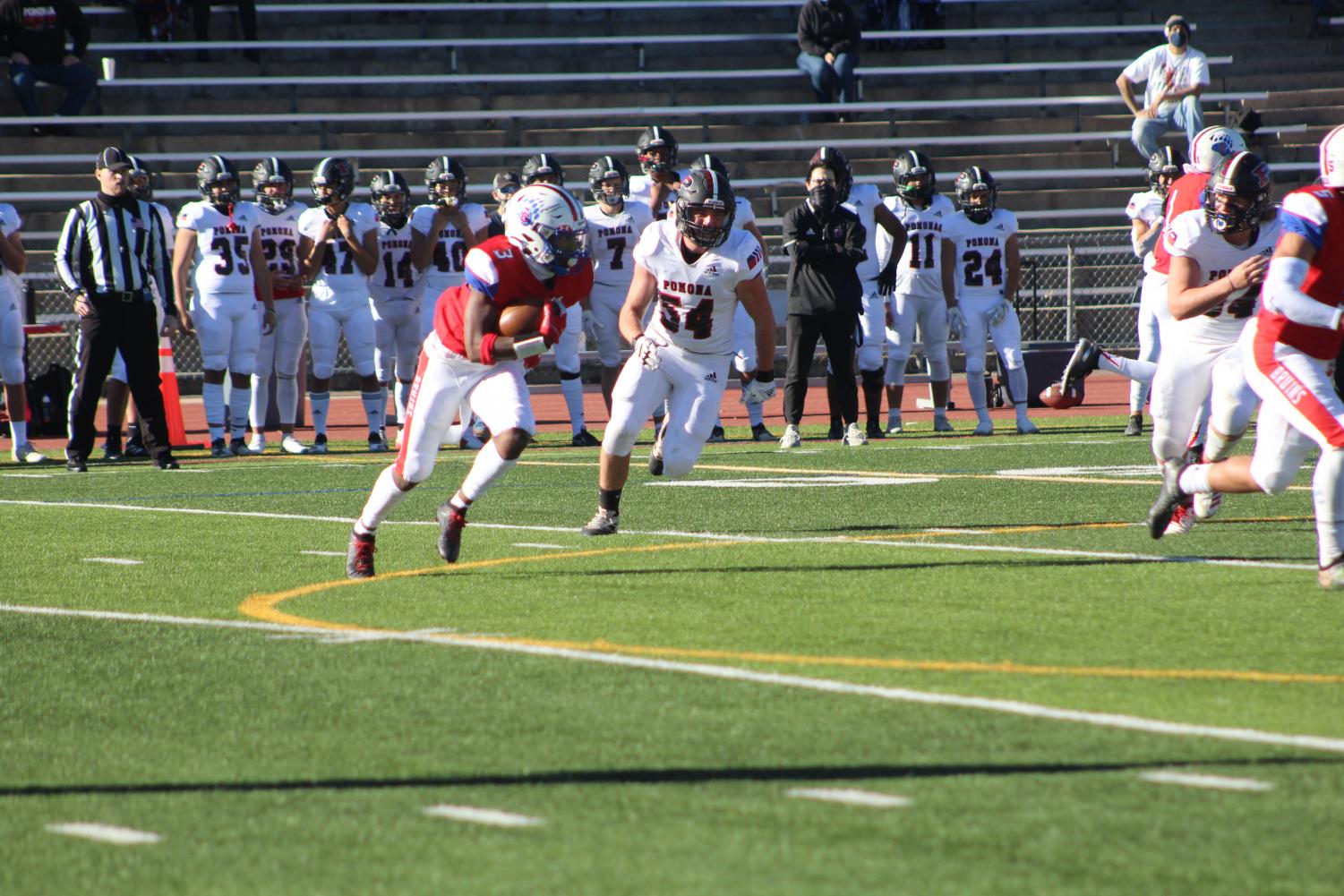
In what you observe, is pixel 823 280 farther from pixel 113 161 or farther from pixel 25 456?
pixel 25 456

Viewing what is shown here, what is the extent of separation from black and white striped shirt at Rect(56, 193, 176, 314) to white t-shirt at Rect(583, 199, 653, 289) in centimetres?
352

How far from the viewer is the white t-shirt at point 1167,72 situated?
24.1 meters

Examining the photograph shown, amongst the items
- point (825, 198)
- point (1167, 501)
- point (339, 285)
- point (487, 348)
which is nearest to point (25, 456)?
point (339, 285)

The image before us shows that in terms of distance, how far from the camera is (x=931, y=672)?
5.52 metres

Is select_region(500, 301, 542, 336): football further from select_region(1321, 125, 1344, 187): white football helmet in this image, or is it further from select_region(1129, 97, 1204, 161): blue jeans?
select_region(1129, 97, 1204, 161): blue jeans

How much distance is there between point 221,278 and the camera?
15.0 metres

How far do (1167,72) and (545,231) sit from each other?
17.9 metres

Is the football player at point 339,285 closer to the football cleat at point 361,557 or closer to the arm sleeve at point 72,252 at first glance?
the arm sleeve at point 72,252

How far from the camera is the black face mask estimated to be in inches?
572

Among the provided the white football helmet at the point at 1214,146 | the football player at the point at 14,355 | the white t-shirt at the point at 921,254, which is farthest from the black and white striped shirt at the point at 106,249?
the white football helmet at the point at 1214,146

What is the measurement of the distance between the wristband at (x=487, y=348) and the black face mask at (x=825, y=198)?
696 cm

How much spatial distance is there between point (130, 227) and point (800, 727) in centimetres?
980

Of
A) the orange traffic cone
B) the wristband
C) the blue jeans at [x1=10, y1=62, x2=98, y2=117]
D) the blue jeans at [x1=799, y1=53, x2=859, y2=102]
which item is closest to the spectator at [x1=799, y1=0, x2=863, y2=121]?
the blue jeans at [x1=799, y1=53, x2=859, y2=102]

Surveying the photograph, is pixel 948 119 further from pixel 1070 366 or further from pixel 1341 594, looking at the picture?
pixel 1341 594
